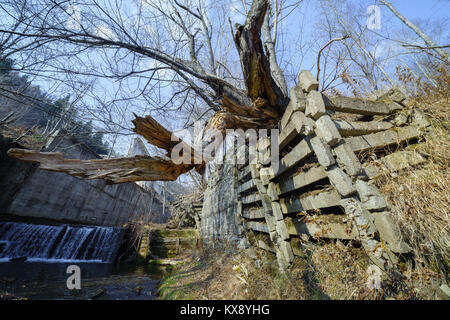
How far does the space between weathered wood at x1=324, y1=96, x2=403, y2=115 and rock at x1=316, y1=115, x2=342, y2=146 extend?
380 mm

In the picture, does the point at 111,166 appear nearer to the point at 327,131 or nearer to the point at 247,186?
the point at 247,186

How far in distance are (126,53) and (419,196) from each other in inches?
260

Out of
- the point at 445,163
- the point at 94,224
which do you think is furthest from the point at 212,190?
the point at 94,224

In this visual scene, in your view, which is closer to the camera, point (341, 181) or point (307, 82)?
point (341, 181)

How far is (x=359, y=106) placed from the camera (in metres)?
2.94

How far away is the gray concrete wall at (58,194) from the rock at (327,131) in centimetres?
695

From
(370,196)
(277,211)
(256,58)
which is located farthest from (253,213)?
(256,58)

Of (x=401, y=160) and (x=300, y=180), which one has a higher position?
(x=401, y=160)

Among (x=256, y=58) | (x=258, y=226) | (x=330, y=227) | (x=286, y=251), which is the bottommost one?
(x=286, y=251)

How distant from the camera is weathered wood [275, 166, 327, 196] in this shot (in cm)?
259

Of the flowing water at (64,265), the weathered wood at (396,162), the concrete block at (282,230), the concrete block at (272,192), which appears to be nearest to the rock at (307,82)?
the weathered wood at (396,162)

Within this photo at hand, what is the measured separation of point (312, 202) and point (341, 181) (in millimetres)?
693

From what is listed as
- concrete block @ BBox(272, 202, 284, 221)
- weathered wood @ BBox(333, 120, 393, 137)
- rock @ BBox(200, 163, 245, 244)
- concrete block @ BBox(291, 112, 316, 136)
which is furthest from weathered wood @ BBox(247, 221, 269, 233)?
weathered wood @ BBox(333, 120, 393, 137)
